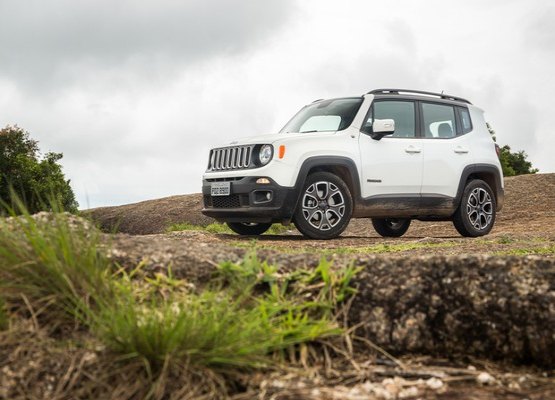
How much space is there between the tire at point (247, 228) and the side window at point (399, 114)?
2.57m

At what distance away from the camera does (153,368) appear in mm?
3361

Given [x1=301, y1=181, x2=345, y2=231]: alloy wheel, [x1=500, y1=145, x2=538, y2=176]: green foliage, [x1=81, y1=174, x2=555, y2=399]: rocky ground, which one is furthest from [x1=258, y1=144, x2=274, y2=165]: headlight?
[x1=500, y1=145, x2=538, y2=176]: green foliage

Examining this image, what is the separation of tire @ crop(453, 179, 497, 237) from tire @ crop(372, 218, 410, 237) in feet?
5.73

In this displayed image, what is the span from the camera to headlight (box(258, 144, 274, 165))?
34.8 feet

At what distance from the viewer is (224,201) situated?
36.3ft

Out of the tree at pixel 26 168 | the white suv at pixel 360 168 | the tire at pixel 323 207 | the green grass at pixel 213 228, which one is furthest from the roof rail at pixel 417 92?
the tree at pixel 26 168

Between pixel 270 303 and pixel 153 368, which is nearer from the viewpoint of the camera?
pixel 153 368

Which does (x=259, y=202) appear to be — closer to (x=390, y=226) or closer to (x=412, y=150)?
(x=412, y=150)

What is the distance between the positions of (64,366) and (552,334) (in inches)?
94.8

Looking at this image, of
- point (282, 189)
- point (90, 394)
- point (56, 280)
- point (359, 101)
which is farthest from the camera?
point (359, 101)

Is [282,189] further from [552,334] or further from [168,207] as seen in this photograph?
[168,207]

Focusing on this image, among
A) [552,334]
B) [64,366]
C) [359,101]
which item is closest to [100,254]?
[64,366]

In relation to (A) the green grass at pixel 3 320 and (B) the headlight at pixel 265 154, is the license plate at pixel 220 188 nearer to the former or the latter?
(B) the headlight at pixel 265 154

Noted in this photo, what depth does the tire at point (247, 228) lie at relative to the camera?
40.1ft
